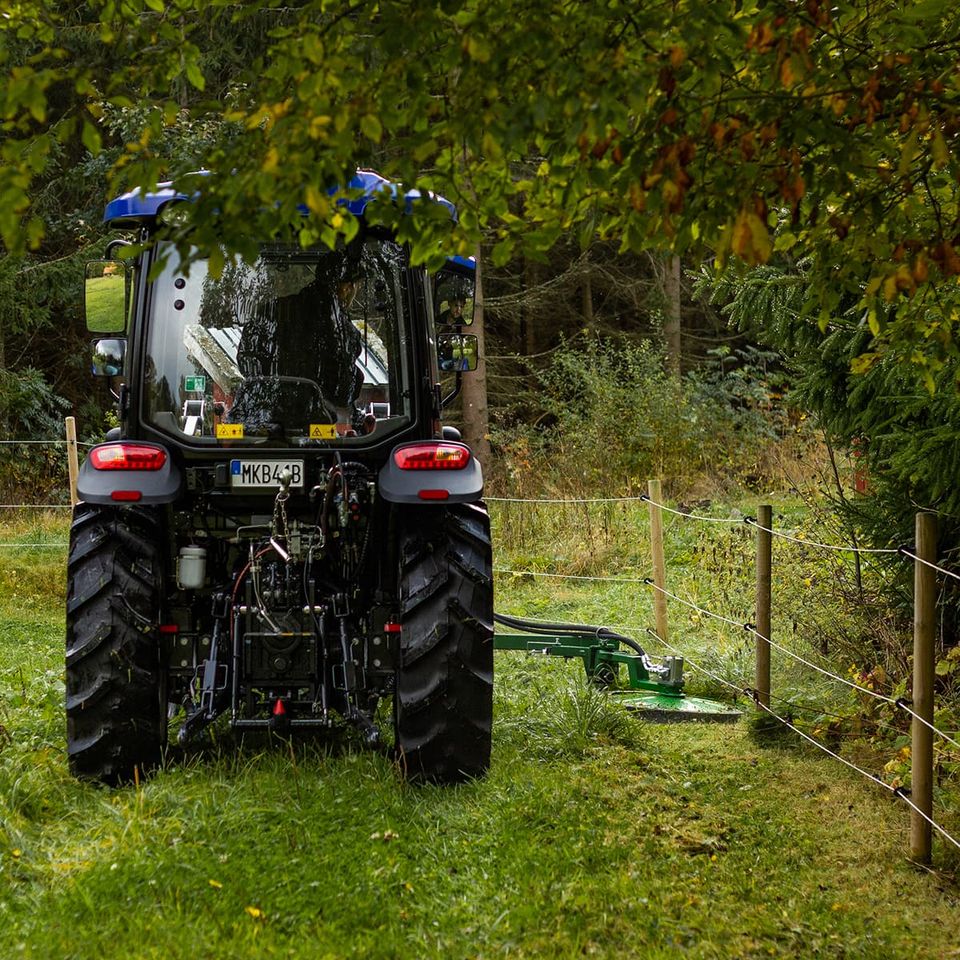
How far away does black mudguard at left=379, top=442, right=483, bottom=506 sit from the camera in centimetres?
517

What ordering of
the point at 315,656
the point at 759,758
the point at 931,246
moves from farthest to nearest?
the point at 759,758 → the point at 315,656 → the point at 931,246

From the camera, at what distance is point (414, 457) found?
5.25 m

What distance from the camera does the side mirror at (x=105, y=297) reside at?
5621 millimetres

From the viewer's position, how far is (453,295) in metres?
5.79

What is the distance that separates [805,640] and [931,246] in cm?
390

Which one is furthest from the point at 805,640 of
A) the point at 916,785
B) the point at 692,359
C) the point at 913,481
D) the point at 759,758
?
the point at 692,359

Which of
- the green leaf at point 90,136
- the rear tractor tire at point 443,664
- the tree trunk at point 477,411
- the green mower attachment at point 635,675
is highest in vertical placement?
the green leaf at point 90,136

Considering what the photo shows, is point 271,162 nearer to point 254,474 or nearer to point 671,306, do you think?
point 254,474

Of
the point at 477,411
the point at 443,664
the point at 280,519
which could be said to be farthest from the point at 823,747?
the point at 477,411

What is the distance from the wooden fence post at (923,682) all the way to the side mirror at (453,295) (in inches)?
87.1

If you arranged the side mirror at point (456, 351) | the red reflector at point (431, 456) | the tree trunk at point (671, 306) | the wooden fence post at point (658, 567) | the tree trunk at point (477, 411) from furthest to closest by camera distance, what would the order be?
the tree trunk at point (671, 306), the tree trunk at point (477, 411), the wooden fence post at point (658, 567), the side mirror at point (456, 351), the red reflector at point (431, 456)

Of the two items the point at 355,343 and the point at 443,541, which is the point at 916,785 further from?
the point at 355,343

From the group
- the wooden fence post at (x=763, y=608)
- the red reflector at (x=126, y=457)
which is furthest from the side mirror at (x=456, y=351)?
the wooden fence post at (x=763, y=608)

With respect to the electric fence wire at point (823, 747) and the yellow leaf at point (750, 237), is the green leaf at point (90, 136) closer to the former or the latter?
the yellow leaf at point (750, 237)
